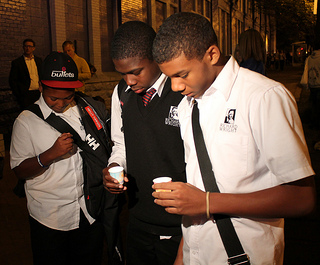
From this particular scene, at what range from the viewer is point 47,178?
8.93 ft

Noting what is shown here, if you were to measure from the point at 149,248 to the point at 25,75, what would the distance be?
7.33 m

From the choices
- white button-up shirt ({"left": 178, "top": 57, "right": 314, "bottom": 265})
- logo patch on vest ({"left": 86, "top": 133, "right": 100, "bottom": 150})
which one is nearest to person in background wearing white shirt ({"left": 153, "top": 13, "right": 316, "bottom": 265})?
white button-up shirt ({"left": 178, "top": 57, "right": 314, "bottom": 265})

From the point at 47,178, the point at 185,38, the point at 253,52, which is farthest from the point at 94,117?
the point at 253,52

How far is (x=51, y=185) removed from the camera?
8.93 feet

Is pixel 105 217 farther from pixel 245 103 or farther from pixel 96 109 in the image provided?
pixel 245 103

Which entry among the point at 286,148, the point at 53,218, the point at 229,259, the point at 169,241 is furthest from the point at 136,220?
the point at 286,148

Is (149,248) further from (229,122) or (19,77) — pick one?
(19,77)

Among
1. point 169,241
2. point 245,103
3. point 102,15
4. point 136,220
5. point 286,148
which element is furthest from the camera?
point 102,15

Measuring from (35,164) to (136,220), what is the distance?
A: 0.87m

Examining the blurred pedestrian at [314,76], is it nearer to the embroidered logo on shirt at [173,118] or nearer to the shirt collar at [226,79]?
the embroidered logo on shirt at [173,118]

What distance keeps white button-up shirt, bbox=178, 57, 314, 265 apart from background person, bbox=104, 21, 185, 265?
1.71 feet

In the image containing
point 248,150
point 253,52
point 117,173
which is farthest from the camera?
point 253,52

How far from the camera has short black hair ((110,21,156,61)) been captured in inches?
91.4

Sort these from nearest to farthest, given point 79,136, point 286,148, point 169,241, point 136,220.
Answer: point 286,148, point 169,241, point 136,220, point 79,136
